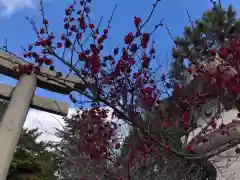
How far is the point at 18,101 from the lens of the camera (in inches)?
175

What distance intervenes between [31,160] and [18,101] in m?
12.4

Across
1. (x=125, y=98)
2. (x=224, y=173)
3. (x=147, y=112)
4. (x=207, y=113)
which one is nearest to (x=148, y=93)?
(x=147, y=112)

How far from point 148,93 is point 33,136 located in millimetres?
16759

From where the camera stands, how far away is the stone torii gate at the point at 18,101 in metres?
4.20

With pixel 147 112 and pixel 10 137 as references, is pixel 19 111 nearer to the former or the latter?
pixel 10 137

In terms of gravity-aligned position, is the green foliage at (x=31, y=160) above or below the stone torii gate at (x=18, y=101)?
above

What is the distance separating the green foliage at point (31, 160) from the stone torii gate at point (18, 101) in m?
11.0

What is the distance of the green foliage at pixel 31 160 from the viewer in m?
14.9

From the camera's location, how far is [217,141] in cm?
351

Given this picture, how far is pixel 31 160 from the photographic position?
15.8m

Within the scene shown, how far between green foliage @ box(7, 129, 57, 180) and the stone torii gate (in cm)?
1097

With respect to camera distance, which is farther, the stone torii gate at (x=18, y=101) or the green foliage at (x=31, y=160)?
the green foliage at (x=31, y=160)

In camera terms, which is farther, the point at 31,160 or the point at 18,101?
the point at 31,160

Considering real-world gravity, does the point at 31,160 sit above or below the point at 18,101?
above
